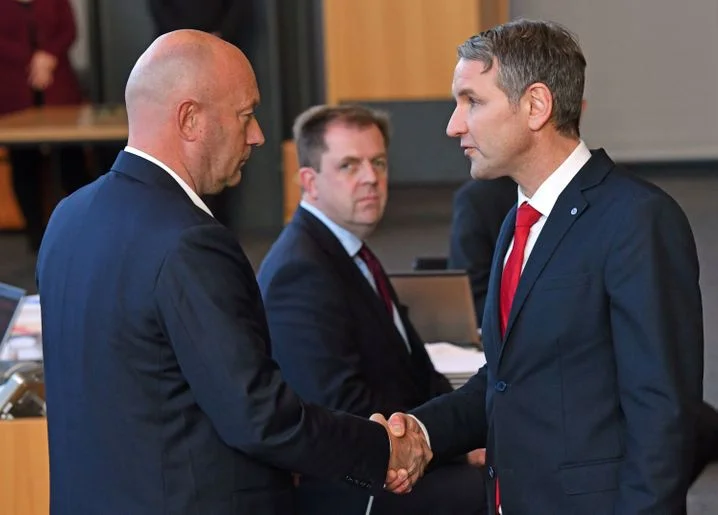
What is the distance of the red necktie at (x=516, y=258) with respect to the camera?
2455mm

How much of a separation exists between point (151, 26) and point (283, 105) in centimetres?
114

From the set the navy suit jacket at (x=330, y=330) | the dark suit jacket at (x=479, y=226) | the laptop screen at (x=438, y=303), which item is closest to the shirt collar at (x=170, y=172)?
the navy suit jacket at (x=330, y=330)

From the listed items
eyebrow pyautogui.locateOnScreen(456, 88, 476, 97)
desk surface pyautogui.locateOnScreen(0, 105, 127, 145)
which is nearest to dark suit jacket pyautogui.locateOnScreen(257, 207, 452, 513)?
eyebrow pyautogui.locateOnScreen(456, 88, 476, 97)

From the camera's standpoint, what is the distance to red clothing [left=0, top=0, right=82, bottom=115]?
957 centimetres

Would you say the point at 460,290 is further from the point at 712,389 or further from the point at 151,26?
the point at 151,26

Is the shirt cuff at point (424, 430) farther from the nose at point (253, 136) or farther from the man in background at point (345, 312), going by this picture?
the nose at point (253, 136)

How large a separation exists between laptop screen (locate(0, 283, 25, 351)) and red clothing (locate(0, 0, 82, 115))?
628 centimetres

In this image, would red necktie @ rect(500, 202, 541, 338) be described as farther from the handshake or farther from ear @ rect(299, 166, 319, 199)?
ear @ rect(299, 166, 319, 199)

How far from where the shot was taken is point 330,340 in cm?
331

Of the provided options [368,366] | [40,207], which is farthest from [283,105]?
[368,366]

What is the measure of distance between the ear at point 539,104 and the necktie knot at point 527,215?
162 millimetres

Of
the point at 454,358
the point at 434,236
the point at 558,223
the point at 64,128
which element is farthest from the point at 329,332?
the point at 434,236

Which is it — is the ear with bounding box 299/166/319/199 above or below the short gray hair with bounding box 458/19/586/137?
below

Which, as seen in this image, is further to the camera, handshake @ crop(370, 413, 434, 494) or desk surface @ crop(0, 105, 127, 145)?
desk surface @ crop(0, 105, 127, 145)
